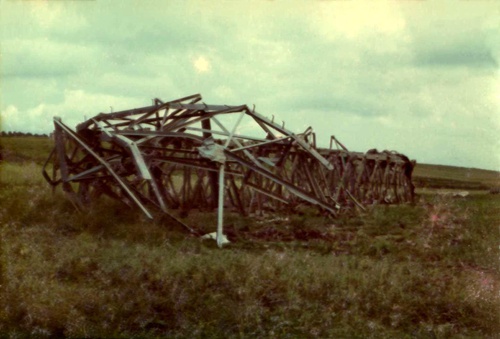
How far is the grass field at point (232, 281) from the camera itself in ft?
24.6

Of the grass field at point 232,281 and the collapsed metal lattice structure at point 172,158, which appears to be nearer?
the grass field at point 232,281

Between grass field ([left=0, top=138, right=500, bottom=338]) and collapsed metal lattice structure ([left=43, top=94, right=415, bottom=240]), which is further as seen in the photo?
collapsed metal lattice structure ([left=43, top=94, right=415, bottom=240])

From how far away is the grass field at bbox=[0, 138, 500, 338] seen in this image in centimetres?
749

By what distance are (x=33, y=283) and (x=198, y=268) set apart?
2.46m

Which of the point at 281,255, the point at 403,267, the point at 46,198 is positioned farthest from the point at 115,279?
the point at 46,198

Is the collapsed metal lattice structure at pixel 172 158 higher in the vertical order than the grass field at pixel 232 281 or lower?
higher

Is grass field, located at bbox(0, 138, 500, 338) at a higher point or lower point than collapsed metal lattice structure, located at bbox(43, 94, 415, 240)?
lower

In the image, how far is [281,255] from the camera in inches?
430

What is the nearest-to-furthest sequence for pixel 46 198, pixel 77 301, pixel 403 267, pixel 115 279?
pixel 77 301, pixel 115 279, pixel 403 267, pixel 46 198

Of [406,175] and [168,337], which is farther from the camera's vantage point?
[406,175]

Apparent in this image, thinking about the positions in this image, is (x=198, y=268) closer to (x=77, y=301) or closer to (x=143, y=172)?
(x=77, y=301)

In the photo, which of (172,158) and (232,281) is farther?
(172,158)

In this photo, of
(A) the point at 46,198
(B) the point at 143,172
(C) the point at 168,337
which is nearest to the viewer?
(C) the point at 168,337

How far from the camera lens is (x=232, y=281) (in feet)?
28.9
